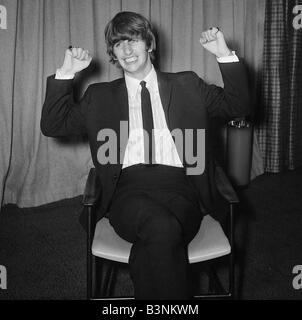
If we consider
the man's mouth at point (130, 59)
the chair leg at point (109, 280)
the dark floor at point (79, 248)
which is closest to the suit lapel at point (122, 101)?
the man's mouth at point (130, 59)

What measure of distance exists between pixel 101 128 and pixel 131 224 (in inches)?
19.4

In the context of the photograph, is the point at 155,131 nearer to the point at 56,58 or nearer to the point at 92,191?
the point at 92,191

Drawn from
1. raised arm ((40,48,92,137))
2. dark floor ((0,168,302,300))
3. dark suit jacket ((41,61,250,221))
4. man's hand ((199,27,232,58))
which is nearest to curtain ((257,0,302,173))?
dark floor ((0,168,302,300))

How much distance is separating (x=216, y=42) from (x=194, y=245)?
0.83 meters

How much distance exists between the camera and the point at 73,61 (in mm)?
1817

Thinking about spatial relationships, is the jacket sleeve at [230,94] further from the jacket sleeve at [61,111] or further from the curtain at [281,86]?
the curtain at [281,86]

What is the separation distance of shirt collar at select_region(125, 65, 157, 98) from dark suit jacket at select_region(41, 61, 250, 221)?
0.03 m

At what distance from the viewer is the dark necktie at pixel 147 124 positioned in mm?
1833

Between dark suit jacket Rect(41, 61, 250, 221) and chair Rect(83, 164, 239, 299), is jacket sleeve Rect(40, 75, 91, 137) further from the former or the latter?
chair Rect(83, 164, 239, 299)

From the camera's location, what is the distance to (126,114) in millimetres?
1887

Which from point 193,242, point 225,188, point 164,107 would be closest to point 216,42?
point 164,107

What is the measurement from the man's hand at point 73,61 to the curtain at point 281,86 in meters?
2.41

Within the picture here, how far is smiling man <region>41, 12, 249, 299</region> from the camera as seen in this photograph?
5.68 feet
